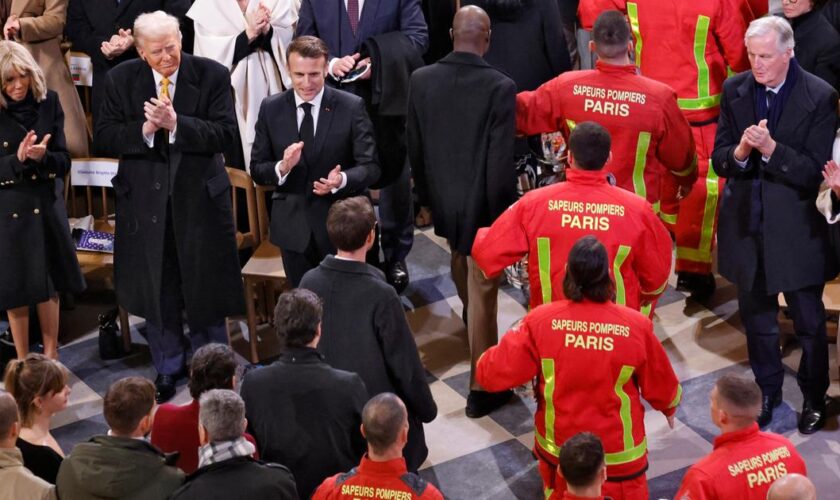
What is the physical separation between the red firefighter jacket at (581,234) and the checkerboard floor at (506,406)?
929 mm

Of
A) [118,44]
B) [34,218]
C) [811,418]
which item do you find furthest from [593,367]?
[118,44]

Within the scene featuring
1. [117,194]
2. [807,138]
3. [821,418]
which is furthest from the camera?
[117,194]

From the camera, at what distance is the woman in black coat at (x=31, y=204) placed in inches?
254

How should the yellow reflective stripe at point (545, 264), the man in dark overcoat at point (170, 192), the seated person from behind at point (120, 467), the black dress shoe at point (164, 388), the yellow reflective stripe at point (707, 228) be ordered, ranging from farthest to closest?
1. the yellow reflective stripe at point (707, 228)
2. the black dress shoe at point (164, 388)
3. the man in dark overcoat at point (170, 192)
4. the yellow reflective stripe at point (545, 264)
5. the seated person from behind at point (120, 467)

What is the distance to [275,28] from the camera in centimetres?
727

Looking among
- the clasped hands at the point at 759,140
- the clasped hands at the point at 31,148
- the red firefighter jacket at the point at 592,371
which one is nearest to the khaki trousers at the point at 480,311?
the clasped hands at the point at 759,140

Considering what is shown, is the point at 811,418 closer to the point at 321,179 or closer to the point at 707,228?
the point at 707,228

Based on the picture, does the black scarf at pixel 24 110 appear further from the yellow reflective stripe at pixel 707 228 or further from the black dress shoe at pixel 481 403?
the yellow reflective stripe at pixel 707 228

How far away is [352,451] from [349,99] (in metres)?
2.23

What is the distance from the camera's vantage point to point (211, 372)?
4.50m

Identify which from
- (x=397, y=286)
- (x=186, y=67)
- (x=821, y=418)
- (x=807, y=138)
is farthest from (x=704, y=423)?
(x=186, y=67)

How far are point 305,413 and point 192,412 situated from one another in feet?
1.39

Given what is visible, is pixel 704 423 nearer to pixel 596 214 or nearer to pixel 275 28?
pixel 596 214

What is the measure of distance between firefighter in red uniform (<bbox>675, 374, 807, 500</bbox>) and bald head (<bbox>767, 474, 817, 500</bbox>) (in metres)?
0.35
